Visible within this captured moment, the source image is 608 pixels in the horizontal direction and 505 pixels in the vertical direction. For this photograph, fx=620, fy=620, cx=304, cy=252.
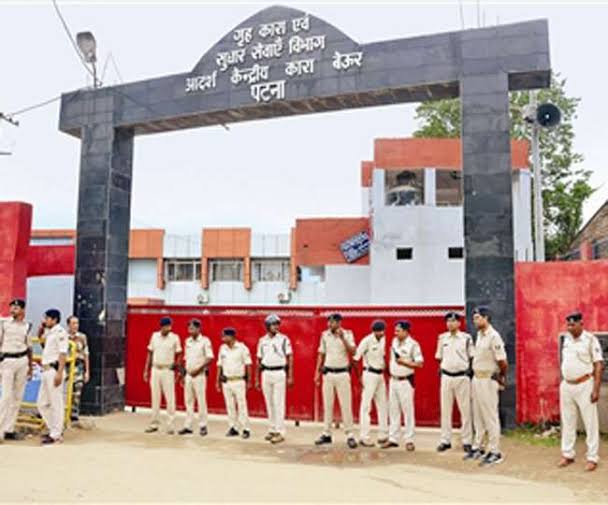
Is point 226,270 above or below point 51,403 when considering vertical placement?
above

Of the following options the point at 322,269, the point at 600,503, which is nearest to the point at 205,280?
the point at 322,269

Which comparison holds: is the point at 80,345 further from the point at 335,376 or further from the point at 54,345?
the point at 335,376

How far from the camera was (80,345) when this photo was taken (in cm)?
911

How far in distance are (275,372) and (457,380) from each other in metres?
2.26

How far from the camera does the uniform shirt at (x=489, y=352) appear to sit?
6.75m

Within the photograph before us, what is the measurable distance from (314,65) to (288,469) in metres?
5.68

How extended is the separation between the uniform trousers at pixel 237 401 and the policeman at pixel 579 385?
12.6 ft

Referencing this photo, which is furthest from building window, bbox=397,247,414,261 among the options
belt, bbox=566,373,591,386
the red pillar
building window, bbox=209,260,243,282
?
belt, bbox=566,373,591,386

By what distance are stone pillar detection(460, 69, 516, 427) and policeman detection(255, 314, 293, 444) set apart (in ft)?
7.93

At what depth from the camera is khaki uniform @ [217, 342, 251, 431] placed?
8.12 meters

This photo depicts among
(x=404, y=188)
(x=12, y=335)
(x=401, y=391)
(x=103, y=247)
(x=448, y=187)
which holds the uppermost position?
(x=448, y=187)

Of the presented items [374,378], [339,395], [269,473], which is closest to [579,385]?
[374,378]

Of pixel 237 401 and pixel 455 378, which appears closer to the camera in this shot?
pixel 455 378

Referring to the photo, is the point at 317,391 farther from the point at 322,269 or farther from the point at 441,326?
the point at 322,269
